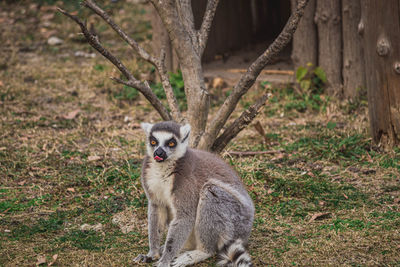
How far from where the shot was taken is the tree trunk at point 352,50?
672 centimetres

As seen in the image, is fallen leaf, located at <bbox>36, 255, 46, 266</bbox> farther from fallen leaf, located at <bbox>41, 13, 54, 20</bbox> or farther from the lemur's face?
fallen leaf, located at <bbox>41, 13, 54, 20</bbox>

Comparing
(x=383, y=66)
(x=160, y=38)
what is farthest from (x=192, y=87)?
(x=160, y=38)

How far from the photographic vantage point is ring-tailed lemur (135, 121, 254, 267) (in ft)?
11.5

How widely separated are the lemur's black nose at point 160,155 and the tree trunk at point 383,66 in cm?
302

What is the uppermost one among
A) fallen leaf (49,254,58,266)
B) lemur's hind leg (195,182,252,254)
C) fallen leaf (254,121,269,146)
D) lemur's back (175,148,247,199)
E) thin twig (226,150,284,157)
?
lemur's back (175,148,247,199)

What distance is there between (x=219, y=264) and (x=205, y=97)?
5.70 feet

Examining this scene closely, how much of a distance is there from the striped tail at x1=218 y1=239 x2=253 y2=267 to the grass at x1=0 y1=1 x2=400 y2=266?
0.15 metres

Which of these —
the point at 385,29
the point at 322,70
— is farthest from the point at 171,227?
the point at 322,70

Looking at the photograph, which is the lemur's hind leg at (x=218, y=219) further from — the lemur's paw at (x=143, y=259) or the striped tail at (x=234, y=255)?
the lemur's paw at (x=143, y=259)

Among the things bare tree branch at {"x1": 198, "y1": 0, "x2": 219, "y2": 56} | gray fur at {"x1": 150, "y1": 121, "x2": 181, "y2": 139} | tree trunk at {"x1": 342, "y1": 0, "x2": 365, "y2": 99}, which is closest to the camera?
gray fur at {"x1": 150, "y1": 121, "x2": 181, "y2": 139}

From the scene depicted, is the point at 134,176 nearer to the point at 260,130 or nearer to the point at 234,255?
the point at 260,130

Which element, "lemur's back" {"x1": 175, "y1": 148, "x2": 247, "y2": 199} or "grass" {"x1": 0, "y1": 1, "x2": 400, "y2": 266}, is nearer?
"lemur's back" {"x1": 175, "y1": 148, "x2": 247, "y2": 199}

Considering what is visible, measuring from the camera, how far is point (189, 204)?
11.6 feet

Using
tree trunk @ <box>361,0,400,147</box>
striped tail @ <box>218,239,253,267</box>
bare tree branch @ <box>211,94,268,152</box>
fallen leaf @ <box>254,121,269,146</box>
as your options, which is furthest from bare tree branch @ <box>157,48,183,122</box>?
tree trunk @ <box>361,0,400,147</box>
